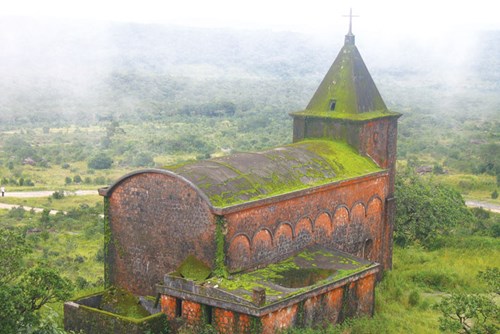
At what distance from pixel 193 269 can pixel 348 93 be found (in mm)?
8101

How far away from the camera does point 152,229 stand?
53.3 feet

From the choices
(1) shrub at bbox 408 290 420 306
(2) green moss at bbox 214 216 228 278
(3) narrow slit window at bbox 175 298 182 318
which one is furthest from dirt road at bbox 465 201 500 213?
(3) narrow slit window at bbox 175 298 182 318

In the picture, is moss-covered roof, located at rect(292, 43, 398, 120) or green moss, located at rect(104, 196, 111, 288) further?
moss-covered roof, located at rect(292, 43, 398, 120)

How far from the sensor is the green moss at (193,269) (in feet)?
49.9

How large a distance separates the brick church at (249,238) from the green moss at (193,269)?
22 millimetres

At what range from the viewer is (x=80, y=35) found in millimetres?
98312

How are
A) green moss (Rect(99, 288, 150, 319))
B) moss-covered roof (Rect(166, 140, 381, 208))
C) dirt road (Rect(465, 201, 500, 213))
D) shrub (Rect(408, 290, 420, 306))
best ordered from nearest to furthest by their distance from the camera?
1. moss-covered roof (Rect(166, 140, 381, 208))
2. green moss (Rect(99, 288, 150, 319))
3. shrub (Rect(408, 290, 420, 306))
4. dirt road (Rect(465, 201, 500, 213))

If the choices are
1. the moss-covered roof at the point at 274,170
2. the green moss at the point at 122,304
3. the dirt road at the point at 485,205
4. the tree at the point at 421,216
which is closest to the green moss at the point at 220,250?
the moss-covered roof at the point at 274,170

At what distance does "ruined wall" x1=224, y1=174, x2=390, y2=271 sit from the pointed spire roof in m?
2.03

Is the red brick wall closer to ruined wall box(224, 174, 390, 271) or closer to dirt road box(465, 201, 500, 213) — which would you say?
ruined wall box(224, 174, 390, 271)

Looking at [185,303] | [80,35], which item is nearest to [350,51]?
[185,303]

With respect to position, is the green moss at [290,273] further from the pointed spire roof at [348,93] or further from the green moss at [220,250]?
the pointed spire roof at [348,93]

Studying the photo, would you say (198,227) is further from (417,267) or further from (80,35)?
(80,35)

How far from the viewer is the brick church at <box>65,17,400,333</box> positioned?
48.1 ft
